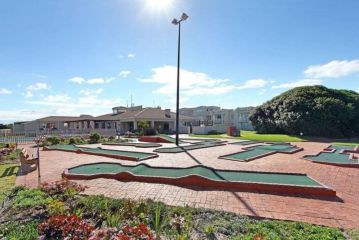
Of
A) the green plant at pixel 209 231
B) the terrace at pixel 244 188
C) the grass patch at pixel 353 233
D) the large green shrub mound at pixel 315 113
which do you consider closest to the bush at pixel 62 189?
the terrace at pixel 244 188

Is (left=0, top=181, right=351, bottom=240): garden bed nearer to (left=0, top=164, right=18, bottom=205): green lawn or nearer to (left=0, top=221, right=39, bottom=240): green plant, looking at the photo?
(left=0, top=221, right=39, bottom=240): green plant

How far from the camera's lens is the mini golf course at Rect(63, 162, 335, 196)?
6.03 metres

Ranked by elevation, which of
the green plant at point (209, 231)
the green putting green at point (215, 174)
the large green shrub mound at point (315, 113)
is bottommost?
the green plant at point (209, 231)

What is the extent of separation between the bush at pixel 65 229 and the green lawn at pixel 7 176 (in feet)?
10.7

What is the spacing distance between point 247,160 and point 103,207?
7460 mm

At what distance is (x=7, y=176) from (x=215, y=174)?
760 centimetres

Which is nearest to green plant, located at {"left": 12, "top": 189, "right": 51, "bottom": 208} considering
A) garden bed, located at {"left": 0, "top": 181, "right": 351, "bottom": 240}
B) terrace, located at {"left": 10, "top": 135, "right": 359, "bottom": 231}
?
garden bed, located at {"left": 0, "top": 181, "right": 351, "bottom": 240}

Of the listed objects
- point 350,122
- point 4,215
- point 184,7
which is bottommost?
point 4,215

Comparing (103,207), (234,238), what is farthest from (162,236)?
(103,207)

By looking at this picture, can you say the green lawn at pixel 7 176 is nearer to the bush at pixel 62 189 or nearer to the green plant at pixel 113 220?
the bush at pixel 62 189

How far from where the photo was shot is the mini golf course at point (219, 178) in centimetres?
603

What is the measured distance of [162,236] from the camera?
3631 mm

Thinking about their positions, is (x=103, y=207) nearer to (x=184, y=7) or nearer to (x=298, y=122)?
(x=184, y=7)

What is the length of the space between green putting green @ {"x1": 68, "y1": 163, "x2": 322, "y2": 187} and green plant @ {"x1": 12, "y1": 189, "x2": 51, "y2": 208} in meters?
2.34
